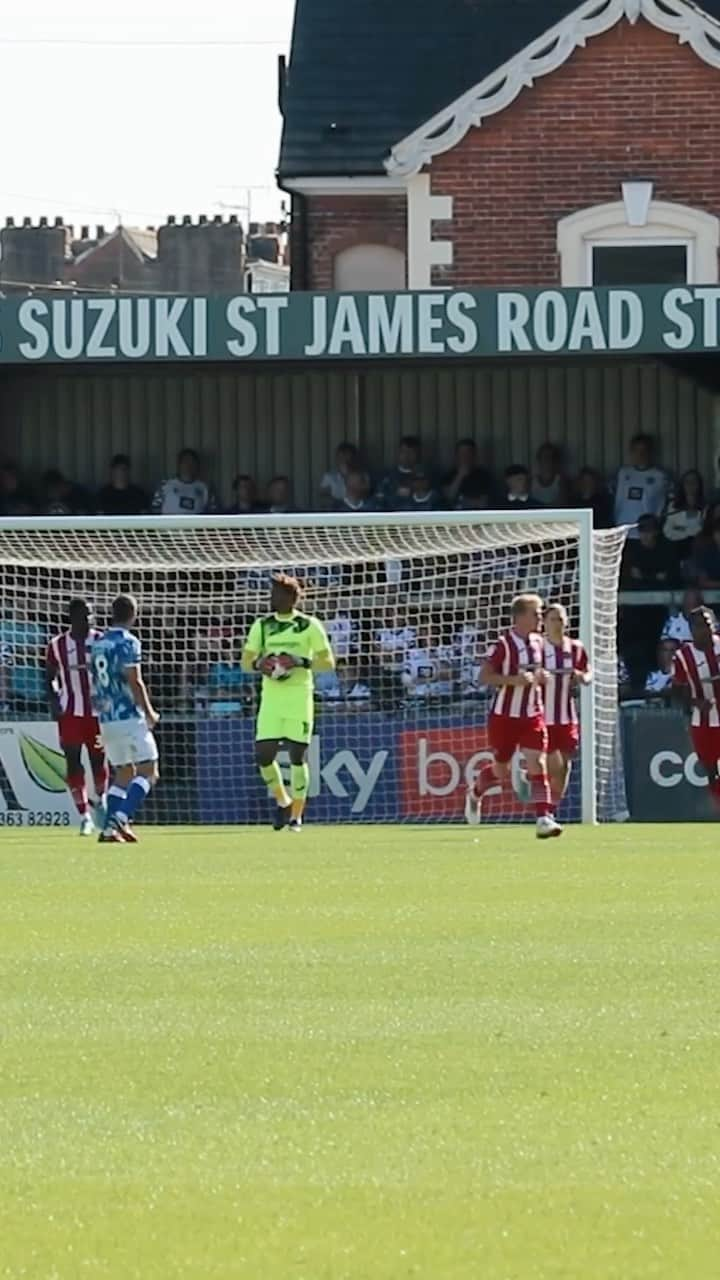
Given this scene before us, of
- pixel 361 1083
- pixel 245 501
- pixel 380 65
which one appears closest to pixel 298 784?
pixel 245 501

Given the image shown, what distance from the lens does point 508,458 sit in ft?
95.9

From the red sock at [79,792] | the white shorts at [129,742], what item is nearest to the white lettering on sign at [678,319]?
the red sock at [79,792]

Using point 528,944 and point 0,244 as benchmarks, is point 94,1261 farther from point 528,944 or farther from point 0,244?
point 0,244

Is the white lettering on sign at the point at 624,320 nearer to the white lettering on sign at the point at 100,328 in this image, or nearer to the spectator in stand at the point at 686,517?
the spectator in stand at the point at 686,517

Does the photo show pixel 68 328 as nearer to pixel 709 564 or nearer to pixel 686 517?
pixel 686 517

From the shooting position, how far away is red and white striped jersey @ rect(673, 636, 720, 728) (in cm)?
2169

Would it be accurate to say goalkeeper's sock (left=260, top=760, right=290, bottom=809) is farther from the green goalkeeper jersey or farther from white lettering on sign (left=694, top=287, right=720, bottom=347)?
white lettering on sign (left=694, top=287, right=720, bottom=347)

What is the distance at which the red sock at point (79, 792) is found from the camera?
20.6 meters

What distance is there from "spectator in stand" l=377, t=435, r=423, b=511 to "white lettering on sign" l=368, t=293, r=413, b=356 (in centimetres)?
135

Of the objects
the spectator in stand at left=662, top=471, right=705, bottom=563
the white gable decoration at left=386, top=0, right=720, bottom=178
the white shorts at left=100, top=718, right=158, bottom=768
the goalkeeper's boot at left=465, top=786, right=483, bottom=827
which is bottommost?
the goalkeeper's boot at left=465, top=786, right=483, bottom=827

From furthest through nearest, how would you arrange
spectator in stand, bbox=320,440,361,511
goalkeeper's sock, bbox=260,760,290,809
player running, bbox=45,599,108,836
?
spectator in stand, bbox=320,440,361,511, player running, bbox=45,599,108,836, goalkeeper's sock, bbox=260,760,290,809

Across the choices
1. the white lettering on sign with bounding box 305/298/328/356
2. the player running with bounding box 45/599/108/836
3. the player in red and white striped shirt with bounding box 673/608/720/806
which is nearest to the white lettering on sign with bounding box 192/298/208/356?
the white lettering on sign with bounding box 305/298/328/356

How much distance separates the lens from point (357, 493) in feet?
86.5

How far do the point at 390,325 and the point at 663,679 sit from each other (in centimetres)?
438
